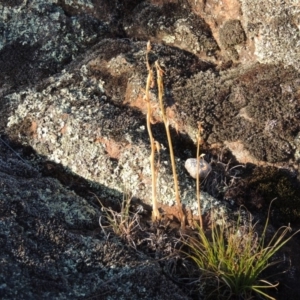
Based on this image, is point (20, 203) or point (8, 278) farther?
point (20, 203)

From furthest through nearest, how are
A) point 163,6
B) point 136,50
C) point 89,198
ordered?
1. point 163,6
2. point 136,50
3. point 89,198

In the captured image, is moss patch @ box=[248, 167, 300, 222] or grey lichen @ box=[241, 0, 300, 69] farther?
grey lichen @ box=[241, 0, 300, 69]

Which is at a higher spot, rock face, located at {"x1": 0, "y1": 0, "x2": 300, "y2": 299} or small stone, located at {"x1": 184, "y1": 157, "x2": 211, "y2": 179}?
rock face, located at {"x1": 0, "y1": 0, "x2": 300, "y2": 299}

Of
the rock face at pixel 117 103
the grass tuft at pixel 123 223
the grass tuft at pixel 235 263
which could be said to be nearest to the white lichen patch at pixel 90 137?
the rock face at pixel 117 103

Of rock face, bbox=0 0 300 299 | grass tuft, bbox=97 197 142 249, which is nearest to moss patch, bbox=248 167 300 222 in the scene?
rock face, bbox=0 0 300 299

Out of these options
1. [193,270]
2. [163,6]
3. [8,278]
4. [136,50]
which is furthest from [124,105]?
[8,278]

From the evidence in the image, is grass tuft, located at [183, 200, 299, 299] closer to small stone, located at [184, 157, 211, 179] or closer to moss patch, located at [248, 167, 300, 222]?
moss patch, located at [248, 167, 300, 222]

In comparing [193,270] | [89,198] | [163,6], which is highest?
[163,6]

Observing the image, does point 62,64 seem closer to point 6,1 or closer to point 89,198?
point 6,1
